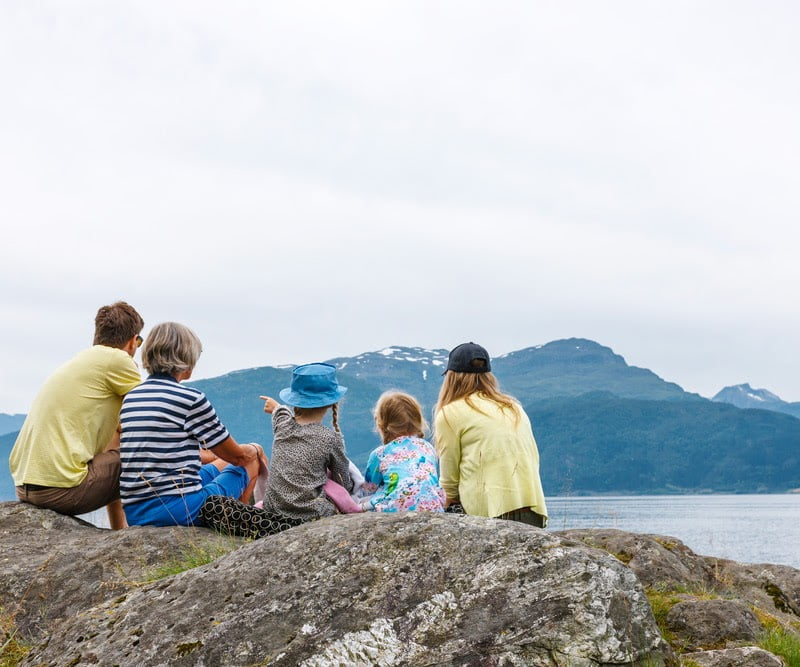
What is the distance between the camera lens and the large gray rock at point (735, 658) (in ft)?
15.3

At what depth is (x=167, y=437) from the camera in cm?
710

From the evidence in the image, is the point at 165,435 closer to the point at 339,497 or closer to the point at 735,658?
the point at 339,497

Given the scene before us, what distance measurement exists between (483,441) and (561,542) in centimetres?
311

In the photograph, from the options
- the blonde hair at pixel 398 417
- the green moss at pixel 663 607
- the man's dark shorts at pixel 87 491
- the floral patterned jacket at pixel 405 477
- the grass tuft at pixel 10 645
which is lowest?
the grass tuft at pixel 10 645

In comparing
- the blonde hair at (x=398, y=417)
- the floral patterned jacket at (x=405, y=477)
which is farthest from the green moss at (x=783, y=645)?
the blonde hair at (x=398, y=417)

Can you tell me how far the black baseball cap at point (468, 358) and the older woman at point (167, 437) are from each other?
2215 mm

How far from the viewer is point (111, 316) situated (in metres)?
7.86

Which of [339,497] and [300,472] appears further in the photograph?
[339,497]

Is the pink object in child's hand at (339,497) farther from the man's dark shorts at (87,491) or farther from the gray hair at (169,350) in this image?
the man's dark shorts at (87,491)

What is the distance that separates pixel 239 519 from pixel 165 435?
93 cm

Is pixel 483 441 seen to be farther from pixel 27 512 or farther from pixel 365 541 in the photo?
pixel 27 512

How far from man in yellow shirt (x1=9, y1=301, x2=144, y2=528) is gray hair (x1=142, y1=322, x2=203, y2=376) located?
474 mm

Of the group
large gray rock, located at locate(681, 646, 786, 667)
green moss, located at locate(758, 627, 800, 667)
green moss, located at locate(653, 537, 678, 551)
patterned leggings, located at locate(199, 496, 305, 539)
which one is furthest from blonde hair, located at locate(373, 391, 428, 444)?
large gray rock, located at locate(681, 646, 786, 667)

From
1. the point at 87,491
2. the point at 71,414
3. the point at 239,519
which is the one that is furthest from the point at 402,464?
the point at 71,414
